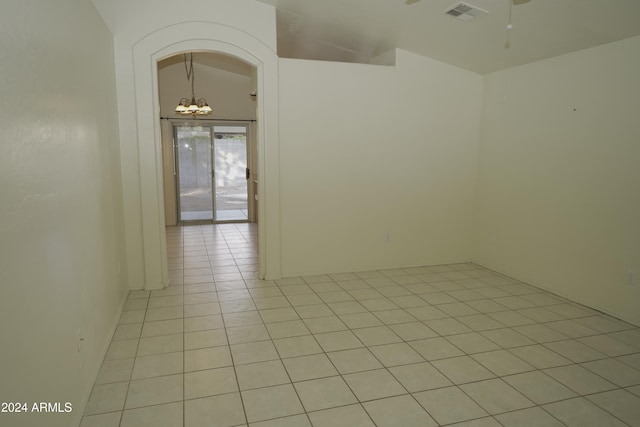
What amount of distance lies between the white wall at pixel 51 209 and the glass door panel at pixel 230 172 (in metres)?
5.24

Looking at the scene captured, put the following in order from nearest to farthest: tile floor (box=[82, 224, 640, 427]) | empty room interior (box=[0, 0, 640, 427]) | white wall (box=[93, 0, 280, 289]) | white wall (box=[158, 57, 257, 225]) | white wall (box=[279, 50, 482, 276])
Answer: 1. empty room interior (box=[0, 0, 640, 427])
2. tile floor (box=[82, 224, 640, 427])
3. white wall (box=[93, 0, 280, 289])
4. white wall (box=[279, 50, 482, 276])
5. white wall (box=[158, 57, 257, 225])

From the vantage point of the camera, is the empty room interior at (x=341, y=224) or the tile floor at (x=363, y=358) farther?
the tile floor at (x=363, y=358)

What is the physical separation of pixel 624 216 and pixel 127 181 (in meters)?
4.67

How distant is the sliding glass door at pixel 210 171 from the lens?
27.2ft

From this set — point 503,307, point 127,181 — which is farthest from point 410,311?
point 127,181

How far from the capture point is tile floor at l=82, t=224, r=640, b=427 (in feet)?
7.56

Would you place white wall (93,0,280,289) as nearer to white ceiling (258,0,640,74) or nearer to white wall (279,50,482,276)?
white wall (279,50,482,276)

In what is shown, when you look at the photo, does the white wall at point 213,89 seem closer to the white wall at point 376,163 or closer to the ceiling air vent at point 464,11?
the white wall at point 376,163

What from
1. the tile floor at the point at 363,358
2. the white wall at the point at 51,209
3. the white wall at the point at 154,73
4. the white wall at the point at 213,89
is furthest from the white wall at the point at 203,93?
the white wall at the point at 51,209

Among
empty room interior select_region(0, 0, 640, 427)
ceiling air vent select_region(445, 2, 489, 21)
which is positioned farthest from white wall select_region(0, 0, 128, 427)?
ceiling air vent select_region(445, 2, 489, 21)

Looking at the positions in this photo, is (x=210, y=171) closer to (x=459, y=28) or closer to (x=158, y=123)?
(x=158, y=123)

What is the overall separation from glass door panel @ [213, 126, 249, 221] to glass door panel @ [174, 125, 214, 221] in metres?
0.16

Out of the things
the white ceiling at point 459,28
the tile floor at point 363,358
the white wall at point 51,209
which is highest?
the white ceiling at point 459,28

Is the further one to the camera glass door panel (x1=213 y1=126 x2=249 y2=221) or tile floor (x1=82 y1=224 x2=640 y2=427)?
glass door panel (x1=213 y1=126 x2=249 y2=221)
